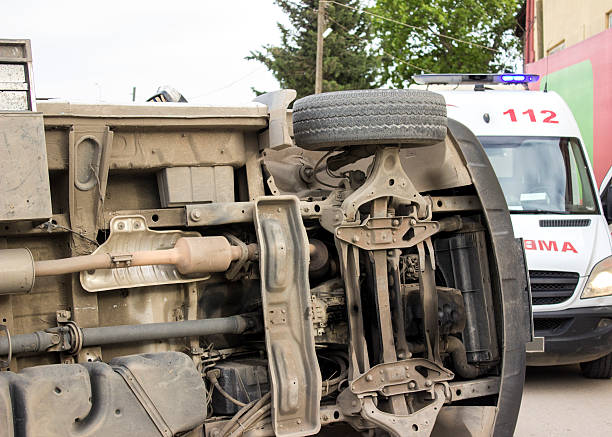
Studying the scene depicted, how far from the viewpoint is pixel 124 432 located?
4168 mm

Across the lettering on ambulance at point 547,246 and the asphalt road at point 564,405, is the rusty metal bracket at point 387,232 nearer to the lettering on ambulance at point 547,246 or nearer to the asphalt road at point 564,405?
the asphalt road at point 564,405

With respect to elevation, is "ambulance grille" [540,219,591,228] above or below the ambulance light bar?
below

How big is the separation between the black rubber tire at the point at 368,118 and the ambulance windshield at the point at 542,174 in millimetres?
4214

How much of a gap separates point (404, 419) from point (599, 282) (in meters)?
4.15

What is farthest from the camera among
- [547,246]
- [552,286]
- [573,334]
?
[547,246]

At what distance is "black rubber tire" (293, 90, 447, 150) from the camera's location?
16.0 feet

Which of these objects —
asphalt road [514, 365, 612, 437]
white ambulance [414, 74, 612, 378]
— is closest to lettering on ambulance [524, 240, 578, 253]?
white ambulance [414, 74, 612, 378]

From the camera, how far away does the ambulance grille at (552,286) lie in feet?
27.5

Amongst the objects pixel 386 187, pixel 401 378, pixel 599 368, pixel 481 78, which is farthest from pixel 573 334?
pixel 481 78

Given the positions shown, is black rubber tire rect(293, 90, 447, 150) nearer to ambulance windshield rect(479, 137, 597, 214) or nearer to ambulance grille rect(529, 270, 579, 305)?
ambulance grille rect(529, 270, 579, 305)

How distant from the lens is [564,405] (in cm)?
765

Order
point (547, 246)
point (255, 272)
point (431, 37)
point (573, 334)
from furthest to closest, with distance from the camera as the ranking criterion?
point (431, 37)
point (547, 246)
point (573, 334)
point (255, 272)

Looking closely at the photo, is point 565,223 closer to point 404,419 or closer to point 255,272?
point 404,419

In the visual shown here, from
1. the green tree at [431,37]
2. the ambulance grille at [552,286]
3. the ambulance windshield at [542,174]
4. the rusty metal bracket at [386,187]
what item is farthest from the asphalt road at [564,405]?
the green tree at [431,37]
